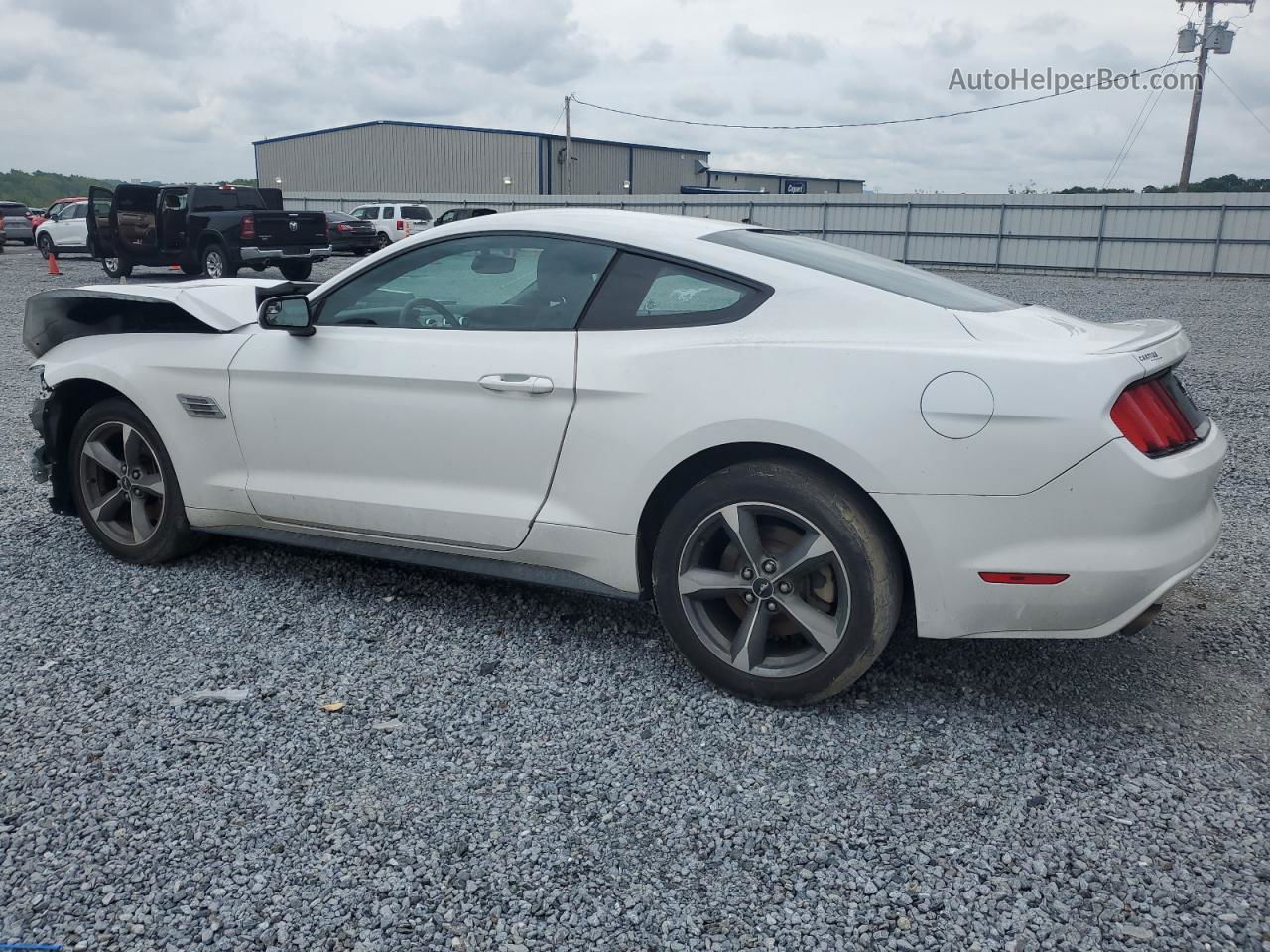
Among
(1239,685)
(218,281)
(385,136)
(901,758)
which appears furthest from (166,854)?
(385,136)

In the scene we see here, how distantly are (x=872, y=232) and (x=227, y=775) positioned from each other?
2809 centimetres

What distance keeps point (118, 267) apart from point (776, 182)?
51457 mm

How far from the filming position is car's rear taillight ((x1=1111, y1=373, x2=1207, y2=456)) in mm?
2744

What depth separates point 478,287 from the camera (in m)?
3.65

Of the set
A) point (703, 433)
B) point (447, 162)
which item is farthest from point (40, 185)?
point (703, 433)

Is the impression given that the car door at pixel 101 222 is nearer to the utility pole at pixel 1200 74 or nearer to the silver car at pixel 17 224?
the silver car at pixel 17 224

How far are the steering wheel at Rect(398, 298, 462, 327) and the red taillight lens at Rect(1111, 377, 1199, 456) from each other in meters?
2.16

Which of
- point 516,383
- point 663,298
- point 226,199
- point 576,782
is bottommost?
point 576,782

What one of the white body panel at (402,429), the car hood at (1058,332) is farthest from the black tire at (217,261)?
the car hood at (1058,332)

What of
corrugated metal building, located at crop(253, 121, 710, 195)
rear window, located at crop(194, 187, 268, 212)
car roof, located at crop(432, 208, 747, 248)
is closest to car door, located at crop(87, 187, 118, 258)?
rear window, located at crop(194, 187, 268, 212)

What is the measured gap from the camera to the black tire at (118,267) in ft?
66.1

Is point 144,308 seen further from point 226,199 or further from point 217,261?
point 226,199

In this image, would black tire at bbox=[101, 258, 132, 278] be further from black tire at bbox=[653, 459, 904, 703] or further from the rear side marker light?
the rear side marker light

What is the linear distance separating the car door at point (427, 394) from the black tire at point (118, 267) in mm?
18680
